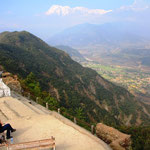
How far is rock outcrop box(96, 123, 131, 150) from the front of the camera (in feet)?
31.2

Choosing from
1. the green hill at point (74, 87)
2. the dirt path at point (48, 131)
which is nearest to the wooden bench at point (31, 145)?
the dirt path at point (48, 131)

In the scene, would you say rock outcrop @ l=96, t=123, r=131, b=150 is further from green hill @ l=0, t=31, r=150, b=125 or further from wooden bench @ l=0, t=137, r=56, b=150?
green hill @ l=0, t=31, r=150, b=125

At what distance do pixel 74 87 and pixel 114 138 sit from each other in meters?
44.4

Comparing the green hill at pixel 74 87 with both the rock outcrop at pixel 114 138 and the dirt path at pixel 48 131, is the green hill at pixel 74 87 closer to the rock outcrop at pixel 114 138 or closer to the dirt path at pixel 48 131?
the dirt path at pixel 48 131

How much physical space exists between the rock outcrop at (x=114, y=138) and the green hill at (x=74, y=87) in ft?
79.2

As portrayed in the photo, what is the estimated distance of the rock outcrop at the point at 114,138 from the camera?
9498 mm

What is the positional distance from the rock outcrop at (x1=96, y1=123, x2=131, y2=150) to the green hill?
24.1m

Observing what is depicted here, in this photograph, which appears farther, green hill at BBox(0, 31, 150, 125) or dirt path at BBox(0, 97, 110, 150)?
green hill at BBox(0, 31, 150, 125)

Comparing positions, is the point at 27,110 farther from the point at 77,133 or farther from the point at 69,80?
the point at 69,80

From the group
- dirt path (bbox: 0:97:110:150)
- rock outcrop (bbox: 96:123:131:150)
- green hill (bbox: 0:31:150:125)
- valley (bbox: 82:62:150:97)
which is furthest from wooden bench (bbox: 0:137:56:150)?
valley (bbox: 82:62:150:97)

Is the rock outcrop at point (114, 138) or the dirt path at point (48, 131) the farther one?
the rock outcrop at point (114, 138)

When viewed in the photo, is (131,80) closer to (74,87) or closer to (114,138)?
(74,87)

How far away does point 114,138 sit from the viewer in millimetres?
10203

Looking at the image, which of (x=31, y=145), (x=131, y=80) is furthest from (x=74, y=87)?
(x=131, y=80)
